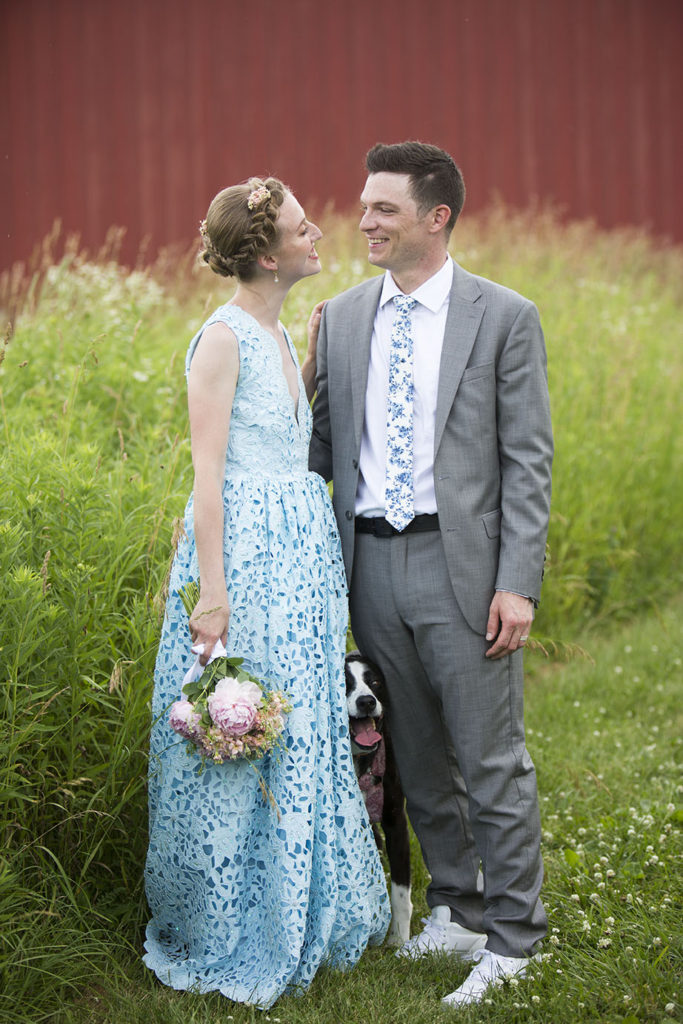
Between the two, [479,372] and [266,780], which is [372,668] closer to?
[266,780]

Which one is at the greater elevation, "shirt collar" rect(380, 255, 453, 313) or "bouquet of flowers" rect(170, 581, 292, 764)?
"shirt collar" rect(380, 255, 453, 313)

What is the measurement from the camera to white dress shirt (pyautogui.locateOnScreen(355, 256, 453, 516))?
9.62 ft

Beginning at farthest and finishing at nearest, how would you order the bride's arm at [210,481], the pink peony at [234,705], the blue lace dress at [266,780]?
the blue lace dress at [266,780], the bride's arm at [210,481], the pink peony at [234,705]

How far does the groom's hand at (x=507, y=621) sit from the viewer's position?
9.25ft

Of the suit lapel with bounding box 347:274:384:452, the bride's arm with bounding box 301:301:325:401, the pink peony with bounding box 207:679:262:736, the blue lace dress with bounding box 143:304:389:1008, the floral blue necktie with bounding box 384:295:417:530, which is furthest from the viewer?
the bride's arm with bounding box 301:301:325:401

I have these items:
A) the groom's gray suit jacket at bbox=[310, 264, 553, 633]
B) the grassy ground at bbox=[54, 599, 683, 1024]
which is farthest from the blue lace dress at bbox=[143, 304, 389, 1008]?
the groom's gray suit jacket at bbox=[310, 264, 553, 633]

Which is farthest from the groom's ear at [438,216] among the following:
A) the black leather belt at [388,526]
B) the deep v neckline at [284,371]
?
the black leather belt at [388,526]

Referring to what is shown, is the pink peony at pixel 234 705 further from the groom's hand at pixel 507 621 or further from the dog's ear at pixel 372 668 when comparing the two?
the groom's hand at pixel 507 621

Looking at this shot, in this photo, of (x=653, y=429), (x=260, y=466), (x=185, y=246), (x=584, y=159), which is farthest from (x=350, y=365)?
(x=584, y=159)

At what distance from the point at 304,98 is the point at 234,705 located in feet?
31.0

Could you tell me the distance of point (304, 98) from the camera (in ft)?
35.0

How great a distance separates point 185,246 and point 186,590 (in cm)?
799

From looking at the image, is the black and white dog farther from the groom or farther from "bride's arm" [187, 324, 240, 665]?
"bride's arm" [187, 324, 240, 665]

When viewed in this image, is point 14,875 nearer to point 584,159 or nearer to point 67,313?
point 67,313
